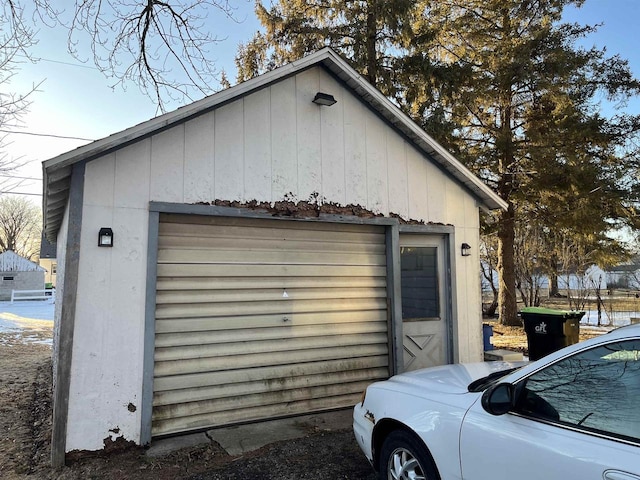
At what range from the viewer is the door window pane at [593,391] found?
2088 mm

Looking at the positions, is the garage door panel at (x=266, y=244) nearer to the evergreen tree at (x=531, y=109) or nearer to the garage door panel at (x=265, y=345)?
the garage door panel at (x=265, y=345)

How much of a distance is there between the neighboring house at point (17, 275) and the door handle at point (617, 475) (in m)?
36.1

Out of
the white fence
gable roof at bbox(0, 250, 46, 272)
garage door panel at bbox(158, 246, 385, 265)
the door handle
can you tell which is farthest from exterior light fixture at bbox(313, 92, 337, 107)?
gable roof at bbox(0, 250, 46, 272)

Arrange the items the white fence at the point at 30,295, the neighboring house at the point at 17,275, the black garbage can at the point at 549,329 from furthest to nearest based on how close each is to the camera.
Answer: the neighboring house at the point at 17,275
the white fence at the point at 30,295
the black garbage can at the point at 549,329

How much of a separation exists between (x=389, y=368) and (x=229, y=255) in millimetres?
2764

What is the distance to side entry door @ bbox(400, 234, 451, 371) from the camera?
651 cm

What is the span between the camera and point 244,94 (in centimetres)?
532

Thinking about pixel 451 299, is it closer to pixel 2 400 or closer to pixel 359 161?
pixel 359 161

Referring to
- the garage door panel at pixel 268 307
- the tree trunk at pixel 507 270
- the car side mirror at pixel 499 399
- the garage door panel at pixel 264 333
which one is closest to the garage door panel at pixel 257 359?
the garage door panel at pixel 264 333

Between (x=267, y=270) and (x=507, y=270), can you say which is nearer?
(x=267, y=270)

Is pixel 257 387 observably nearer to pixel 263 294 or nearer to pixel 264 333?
pixel 264 333

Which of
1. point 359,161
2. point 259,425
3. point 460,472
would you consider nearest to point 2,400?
point 259,425

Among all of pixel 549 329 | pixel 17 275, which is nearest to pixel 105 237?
pixel 549 329

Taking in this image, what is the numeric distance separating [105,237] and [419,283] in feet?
14.2
